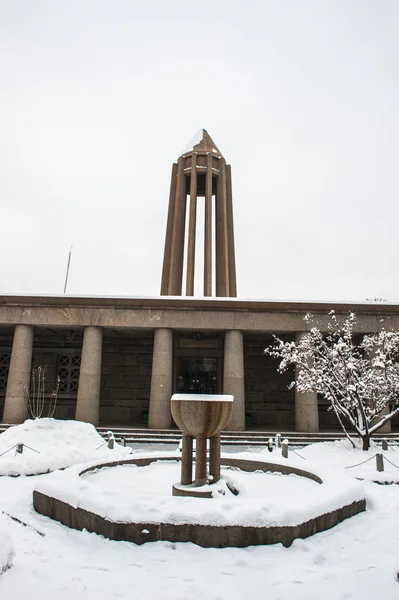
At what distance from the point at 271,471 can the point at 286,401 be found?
1432cm

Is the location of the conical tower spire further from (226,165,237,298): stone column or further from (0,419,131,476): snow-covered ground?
(0,419,131,476): snow-covered ground

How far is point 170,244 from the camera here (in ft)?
101

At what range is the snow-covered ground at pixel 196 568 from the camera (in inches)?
161

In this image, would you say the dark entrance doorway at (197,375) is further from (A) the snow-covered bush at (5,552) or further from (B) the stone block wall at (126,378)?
(A) the snow-covered bush at (5,552)

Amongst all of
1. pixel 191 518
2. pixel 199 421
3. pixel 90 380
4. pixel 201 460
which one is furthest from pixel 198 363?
pixel 191 518

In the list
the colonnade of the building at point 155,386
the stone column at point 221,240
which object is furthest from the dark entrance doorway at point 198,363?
the stone column at point 221,240

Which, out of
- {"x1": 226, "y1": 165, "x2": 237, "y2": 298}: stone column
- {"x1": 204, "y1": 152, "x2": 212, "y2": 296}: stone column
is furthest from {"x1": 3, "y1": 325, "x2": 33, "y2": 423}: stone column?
{"x1": 226, "y1": 165, "x2": 237, "y2": 298}: stone column

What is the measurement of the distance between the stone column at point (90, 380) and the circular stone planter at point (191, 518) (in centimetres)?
1135

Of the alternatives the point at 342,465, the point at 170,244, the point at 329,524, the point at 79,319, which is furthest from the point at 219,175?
the point at 329,524

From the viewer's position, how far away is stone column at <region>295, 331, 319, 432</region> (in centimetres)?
1789

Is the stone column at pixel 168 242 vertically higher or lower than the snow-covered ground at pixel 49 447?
higher

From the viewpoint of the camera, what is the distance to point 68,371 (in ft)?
76.8

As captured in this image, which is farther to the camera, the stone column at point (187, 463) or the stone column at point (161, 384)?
the stone column at point (161, 384)

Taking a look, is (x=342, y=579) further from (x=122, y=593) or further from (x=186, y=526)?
(x=122, y=593)
